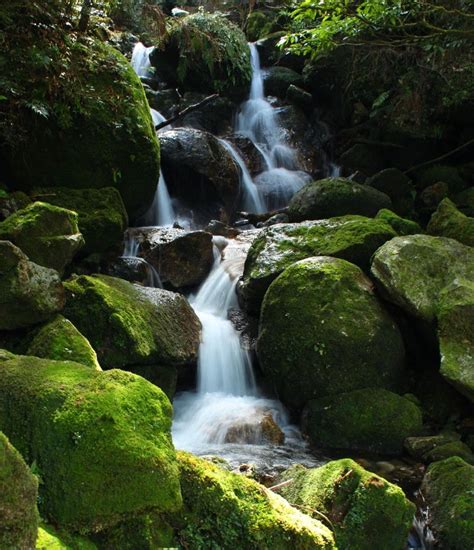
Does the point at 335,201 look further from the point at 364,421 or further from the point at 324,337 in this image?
the point at 364,421

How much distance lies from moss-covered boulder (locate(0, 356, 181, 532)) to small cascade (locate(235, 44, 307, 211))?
10800 mm

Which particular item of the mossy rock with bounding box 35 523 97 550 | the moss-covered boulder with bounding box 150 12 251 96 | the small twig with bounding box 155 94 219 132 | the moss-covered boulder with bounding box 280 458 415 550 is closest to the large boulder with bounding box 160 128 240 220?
the small twig with bounding box 155 94 219 132

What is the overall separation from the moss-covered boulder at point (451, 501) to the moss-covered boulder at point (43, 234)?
4.13 meters

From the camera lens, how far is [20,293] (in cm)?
447

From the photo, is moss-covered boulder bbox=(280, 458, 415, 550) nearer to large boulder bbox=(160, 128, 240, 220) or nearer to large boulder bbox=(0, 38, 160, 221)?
large boulder bbox=(0, 38, 160, 221)

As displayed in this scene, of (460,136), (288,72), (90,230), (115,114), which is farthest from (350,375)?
(288,72)

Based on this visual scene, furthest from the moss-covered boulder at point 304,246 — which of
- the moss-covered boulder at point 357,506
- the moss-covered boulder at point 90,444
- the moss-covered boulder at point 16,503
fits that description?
the moss-covered boulder at point 16,503

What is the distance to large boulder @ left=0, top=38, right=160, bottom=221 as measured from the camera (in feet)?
23.6

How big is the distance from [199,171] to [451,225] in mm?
5694

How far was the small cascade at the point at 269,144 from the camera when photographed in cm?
1342

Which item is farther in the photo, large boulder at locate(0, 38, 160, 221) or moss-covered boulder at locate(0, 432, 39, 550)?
large boulder at locate(0, 38, 160, 221)

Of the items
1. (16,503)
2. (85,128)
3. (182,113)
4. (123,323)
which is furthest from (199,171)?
(16,503)

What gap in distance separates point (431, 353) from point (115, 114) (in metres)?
5.63

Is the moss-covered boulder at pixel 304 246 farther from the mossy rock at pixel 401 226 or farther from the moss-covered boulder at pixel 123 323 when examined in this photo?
the moss-covered boulder at pixel 123 323
